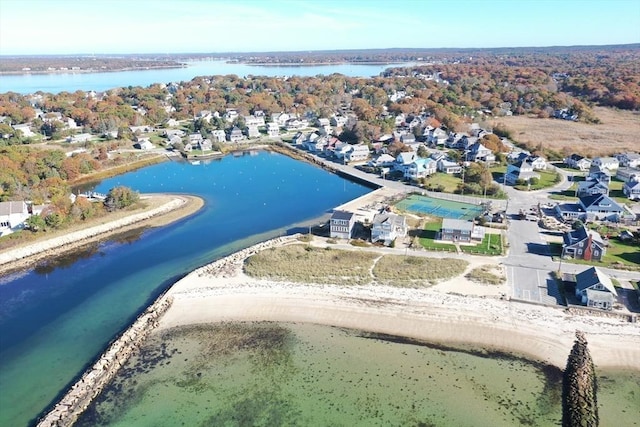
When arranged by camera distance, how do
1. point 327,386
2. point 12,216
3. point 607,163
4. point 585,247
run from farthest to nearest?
point 607,163, point 12,216, point 585,247, point 327,386

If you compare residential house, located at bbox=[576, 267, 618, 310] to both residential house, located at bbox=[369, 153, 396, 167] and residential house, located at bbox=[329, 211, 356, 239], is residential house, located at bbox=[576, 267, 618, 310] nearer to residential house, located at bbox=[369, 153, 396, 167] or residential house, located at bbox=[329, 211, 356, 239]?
residential house, located at bbox=[329, 211, 356, 239]

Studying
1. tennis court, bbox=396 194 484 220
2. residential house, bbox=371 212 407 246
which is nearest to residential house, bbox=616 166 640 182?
tennis court, bbox=396 194 484 220

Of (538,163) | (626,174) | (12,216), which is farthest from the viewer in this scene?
(538,163)

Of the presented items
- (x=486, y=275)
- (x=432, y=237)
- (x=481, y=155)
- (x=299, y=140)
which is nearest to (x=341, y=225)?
(x=432, y=237)

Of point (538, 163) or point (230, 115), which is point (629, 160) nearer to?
point (538, 163)

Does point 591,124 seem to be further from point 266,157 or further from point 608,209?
point 266,157

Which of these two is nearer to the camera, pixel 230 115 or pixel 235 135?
pixel 235 135
